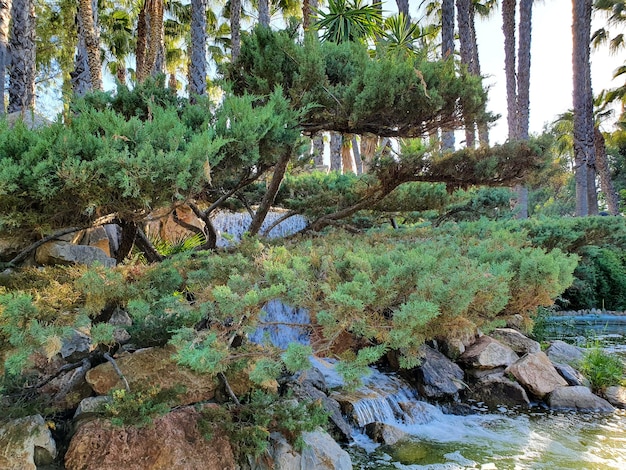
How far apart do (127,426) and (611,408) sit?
5.17 m

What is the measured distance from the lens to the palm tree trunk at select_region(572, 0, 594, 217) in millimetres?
13445

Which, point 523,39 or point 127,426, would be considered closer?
point 127,426

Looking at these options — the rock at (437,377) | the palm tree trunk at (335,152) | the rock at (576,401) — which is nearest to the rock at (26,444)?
the rock at (437,377)

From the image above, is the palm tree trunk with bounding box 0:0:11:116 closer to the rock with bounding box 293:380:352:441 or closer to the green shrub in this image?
the rock with bounding box 293:380:352:441

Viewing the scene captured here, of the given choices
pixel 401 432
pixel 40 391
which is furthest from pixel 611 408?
pixel 40 391

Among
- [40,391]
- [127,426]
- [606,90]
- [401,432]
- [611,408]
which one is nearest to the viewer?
[127,426]

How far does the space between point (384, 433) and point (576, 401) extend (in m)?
2.57

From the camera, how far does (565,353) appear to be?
6.57m

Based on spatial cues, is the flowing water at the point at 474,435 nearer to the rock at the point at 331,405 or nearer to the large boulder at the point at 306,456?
the rock at the point at 331,405

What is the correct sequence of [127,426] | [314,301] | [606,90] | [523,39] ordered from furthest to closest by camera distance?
[606,90] → [523,39] → [127,426] → [314,301]

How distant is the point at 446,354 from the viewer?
5977 millimetres

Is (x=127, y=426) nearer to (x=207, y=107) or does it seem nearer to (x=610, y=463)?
(x=207, y=107)

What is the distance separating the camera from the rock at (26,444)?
2.61 metres

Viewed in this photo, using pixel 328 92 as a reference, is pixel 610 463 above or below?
below
